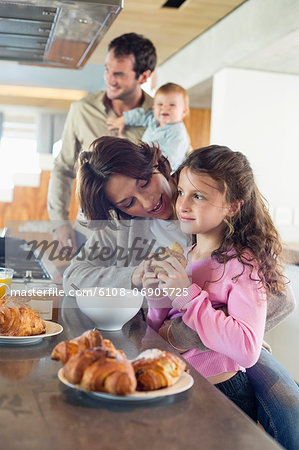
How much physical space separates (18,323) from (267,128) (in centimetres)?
264

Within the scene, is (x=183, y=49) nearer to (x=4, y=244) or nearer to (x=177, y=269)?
(x=4, y=244)

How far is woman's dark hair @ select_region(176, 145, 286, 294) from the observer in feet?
4.34

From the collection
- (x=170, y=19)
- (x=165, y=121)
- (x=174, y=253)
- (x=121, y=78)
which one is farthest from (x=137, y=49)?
(x=174, y=253)

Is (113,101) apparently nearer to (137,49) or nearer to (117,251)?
(137,49)

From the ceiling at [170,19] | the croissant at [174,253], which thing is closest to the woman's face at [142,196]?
the croissant at [174,253]

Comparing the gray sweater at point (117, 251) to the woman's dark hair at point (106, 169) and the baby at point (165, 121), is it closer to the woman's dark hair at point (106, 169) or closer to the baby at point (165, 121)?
the woman's dark hair at point (106, 169)

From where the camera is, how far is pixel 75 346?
83 centimetres

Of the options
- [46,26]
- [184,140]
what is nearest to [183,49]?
[184,140]

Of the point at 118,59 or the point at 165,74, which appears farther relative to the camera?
the point at 165,74

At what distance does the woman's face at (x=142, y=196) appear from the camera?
171 centimetres

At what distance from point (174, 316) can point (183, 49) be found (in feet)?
9.96

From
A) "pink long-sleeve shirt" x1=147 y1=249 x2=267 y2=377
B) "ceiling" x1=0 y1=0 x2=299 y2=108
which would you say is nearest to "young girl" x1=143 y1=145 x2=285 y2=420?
"pink long-sleeve shirt" x1=147 y1=249 x2=267 y2=377

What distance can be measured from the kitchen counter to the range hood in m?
0.92

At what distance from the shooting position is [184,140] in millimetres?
2426
